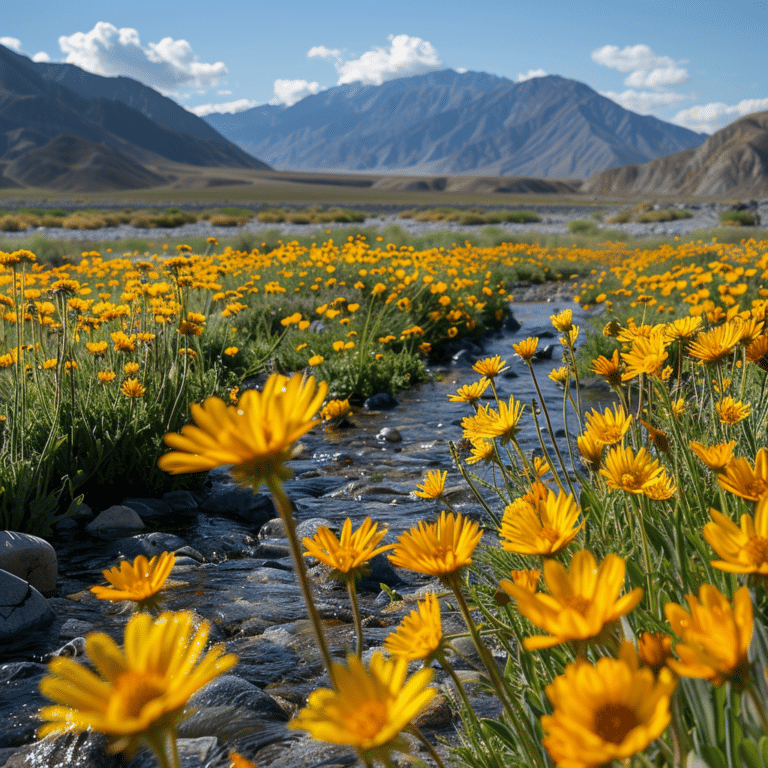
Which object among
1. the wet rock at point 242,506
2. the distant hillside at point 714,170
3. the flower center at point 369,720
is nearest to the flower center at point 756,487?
the flower center at point 369,720

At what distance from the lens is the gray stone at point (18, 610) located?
8.11ft

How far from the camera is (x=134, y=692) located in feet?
2.06

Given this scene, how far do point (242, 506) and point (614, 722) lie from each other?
3.66 meters

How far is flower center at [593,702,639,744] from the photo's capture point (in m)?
0.57

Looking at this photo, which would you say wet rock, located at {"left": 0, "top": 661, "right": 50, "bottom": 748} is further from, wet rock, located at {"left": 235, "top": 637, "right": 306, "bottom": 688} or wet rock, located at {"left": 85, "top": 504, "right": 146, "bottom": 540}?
wet rock, located at {"left": 85, "top": 504, "right": 146, "bottom": 540}

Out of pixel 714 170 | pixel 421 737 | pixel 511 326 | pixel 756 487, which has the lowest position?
pixel 511 326

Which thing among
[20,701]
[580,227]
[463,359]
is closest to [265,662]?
[20,701]

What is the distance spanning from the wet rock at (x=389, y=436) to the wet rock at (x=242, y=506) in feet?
4.61

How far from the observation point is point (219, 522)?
388 centimetres

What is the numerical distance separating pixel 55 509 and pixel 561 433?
3.46 metres

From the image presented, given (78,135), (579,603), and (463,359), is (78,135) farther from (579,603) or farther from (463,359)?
(579,603)

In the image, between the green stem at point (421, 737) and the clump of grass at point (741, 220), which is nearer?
the green stem at point (421, 737)

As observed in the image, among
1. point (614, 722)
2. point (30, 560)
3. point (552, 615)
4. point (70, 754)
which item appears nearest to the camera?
point (614, 722)

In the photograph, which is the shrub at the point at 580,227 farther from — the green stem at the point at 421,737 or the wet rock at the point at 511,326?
the green stem at the point at 421,737
